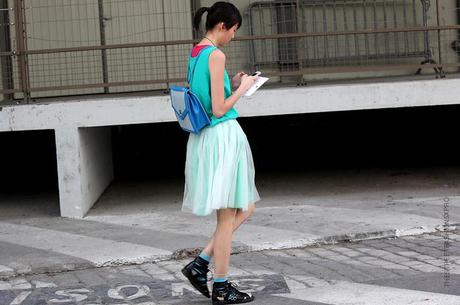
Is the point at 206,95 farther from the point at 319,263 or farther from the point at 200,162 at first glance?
the point at 319,263

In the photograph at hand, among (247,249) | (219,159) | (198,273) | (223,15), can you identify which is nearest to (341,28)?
(247,249)

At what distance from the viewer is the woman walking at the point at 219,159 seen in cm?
521

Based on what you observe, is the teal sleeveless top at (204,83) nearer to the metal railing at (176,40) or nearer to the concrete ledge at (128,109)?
the concrete ledge at (128,109)

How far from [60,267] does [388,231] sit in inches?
112

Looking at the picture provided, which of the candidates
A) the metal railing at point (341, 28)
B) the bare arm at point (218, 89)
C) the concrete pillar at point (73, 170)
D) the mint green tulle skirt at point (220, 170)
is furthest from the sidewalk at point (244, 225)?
the bare arm at point (218, 89)

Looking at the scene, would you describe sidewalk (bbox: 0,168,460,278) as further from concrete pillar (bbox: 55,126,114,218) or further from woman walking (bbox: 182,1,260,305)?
woman walking (bbox: 182,1,260,305)

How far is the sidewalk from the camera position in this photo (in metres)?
7.13

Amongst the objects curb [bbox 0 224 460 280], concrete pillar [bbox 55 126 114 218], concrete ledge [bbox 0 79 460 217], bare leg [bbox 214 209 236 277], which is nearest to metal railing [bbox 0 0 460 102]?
concrete ledge [bbox 0 79 460 217]

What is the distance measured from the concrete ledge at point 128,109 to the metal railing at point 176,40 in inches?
33.5

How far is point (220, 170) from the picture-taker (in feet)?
17.1

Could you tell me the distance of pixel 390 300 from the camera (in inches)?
213

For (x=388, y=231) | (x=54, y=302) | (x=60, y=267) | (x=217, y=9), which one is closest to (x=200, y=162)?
(x=217, y=9)

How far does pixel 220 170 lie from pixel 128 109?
3927 millimetres

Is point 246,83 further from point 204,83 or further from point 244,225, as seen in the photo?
point 244,225
